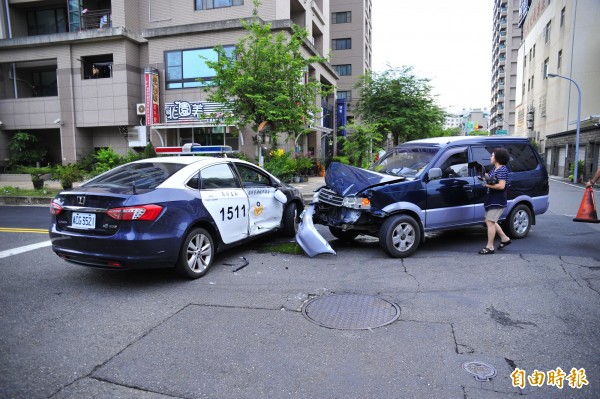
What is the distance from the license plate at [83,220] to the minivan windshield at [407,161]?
4.78 m

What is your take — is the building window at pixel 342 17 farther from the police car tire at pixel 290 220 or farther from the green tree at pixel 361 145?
the police car tire at pixel 290 220

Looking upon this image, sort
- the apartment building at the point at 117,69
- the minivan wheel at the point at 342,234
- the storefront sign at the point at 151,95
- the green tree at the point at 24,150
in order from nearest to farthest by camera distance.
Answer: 1. the minivan wheel at the point at 342,234
2. the apartment building at the point at 117,69
3. the storefront sign at the point at 151,95
4. the green tree at the point at 24,150

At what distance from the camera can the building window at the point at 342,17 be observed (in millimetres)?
50438

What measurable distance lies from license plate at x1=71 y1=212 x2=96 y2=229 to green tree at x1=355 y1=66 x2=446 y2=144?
23.8 m

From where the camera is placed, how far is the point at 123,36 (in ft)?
73.2

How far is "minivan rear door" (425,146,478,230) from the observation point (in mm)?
6812

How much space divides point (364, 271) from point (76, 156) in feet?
76.1

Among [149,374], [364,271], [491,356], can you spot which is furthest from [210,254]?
[491,356]

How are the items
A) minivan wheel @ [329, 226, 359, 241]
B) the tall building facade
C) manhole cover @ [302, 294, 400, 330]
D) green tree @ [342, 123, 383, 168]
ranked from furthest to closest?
the tall building facade → green tree @ [342, 123, 383, 168] → minivan wheel @ [329, 226, 359, 241] → manhole cover @ [302, 294, 400, 330]

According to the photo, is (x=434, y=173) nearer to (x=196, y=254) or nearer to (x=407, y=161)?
(x=407, y=161)

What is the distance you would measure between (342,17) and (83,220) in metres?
51.7

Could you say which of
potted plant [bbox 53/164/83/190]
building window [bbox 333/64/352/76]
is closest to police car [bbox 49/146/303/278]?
potted plant [bbox 53/164/83/190]

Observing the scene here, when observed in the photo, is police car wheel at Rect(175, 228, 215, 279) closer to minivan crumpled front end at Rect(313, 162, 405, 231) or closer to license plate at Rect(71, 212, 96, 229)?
license plate at Rect(71, 212, 96, 229)

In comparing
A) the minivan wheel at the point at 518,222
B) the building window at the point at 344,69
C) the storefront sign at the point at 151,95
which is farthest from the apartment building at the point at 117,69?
the building window at the point at 344,69
